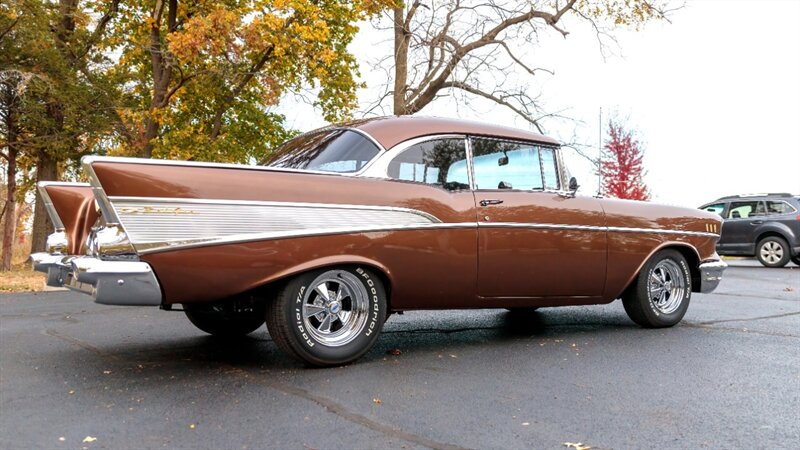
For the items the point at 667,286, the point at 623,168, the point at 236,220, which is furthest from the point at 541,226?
the point at 623,168

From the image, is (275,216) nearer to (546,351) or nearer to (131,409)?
(131,409)

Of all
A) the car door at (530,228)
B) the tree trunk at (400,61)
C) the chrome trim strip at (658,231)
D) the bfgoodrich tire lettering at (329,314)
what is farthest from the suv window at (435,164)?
the tree trunk at (400,61)

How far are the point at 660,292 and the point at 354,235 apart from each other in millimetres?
3352

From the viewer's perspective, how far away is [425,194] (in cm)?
467

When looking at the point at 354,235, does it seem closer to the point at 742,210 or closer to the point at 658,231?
the point at 658,231

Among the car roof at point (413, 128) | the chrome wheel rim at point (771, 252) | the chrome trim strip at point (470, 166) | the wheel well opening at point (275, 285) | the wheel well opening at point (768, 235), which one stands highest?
the car roof at point (413, 128)

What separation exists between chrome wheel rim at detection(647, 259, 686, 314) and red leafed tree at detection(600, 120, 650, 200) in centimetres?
3263

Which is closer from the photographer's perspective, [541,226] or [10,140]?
[541,226]

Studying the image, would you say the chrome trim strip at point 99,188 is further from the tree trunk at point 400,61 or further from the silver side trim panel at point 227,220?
the tree trunk at point 400,61

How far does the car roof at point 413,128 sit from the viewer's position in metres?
4.73

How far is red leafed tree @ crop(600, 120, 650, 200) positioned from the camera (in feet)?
125

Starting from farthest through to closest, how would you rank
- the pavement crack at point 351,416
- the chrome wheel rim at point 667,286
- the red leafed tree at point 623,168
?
the red leafed tree at point 623,168
the chrome wheel rim at point 667,286
the pavement crack at point 351,416

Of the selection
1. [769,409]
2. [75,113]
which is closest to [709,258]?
[769,409]

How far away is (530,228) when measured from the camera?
16.9 ft
